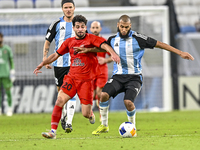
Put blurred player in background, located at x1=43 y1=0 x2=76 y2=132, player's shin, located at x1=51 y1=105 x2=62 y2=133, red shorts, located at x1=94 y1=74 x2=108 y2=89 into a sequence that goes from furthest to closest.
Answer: red shorts, located at x1=94 y1=74 x2=108 y2=89 → blurred player in background, located at x1=43 y1=0 x2=76 y2=132 → player's shin, located at x1=51 y1=105 x2=62 y2=133

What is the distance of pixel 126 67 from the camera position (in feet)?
19.7

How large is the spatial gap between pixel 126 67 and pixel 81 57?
75 cm

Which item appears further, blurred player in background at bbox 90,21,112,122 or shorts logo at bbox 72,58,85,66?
blurred player in background at bbox 90,21,112,122

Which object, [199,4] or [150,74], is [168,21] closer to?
[150,74]

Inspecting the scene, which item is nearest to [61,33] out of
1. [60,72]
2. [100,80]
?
[60,72]

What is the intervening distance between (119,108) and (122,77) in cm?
629

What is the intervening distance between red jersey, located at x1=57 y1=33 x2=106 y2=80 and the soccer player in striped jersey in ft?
1.29

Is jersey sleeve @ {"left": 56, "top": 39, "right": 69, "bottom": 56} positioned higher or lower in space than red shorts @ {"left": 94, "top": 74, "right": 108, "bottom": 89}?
higher

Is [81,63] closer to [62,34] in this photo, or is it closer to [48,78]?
[62,34]

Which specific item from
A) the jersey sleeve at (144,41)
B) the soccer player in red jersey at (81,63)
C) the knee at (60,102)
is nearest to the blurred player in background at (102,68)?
the jersey sleeve at (144,41)

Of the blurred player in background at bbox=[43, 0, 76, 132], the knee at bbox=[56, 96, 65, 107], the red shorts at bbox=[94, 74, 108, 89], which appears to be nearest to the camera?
the knee at bbox=[56, 96, 65, 107]

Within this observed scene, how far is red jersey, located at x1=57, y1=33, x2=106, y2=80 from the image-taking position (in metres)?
5.61

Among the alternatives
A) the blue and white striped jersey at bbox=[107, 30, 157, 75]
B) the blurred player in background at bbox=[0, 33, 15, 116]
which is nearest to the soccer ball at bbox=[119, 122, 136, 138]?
the blue and white striped jersey at bbox=[107, 30, 157, 75]

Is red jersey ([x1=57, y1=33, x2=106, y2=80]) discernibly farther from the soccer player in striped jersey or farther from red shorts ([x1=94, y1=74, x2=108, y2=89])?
red shorts ([x1=94, y1=74, x2=108, y2=89])
